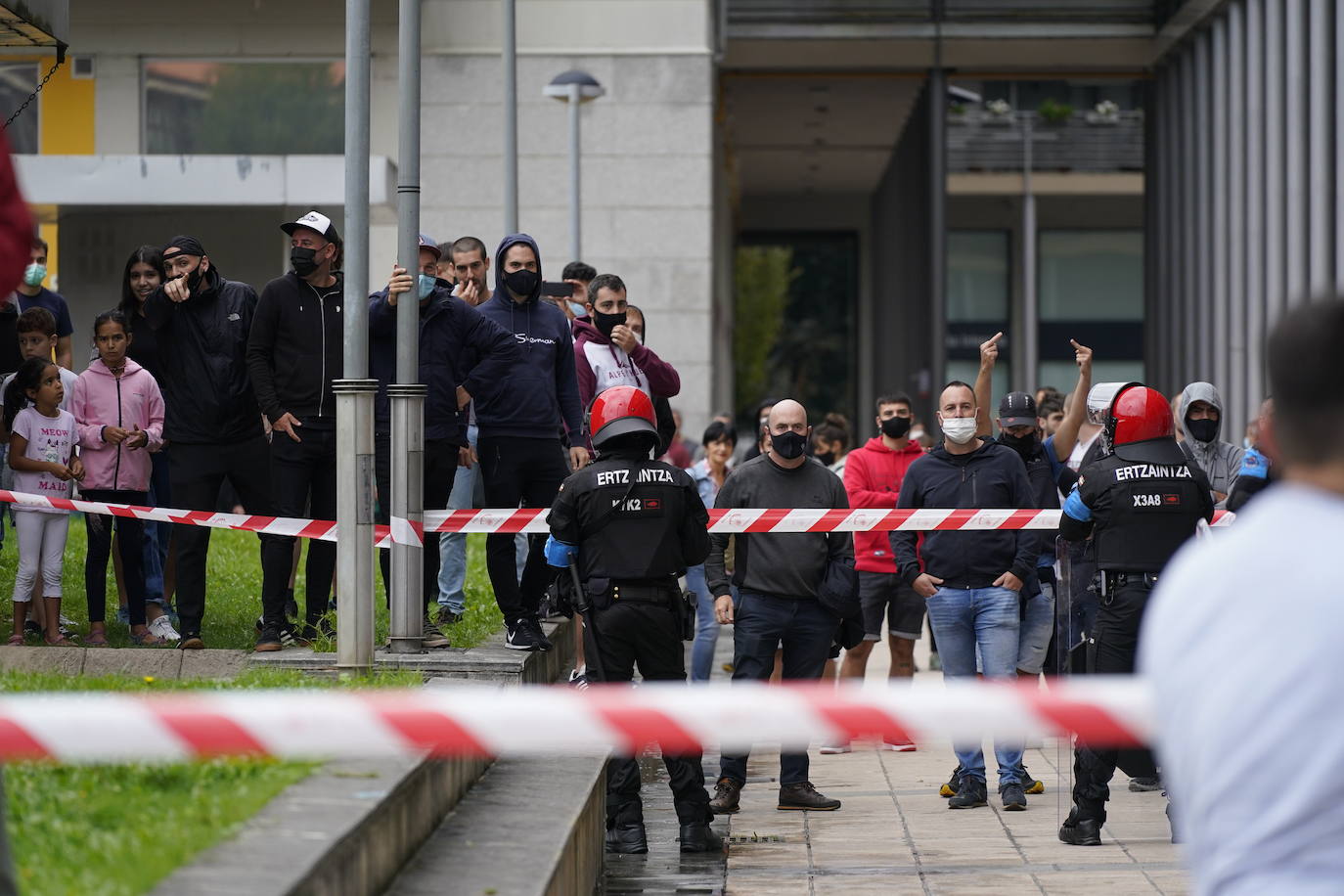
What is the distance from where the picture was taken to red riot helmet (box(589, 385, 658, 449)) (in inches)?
315

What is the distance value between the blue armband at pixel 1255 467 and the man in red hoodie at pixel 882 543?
2.37m

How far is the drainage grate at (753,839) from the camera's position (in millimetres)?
8453

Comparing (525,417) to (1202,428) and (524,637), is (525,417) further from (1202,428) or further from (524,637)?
(1202,428)

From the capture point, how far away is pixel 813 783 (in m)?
10.1

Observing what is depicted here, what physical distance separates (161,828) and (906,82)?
27712 mm

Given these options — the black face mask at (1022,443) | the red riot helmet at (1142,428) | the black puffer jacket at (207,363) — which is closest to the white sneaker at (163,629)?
the black puffer jacket at (207,363)

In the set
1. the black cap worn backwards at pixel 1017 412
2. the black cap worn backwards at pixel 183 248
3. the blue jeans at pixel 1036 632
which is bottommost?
the blue jeans at pixel 1036 632

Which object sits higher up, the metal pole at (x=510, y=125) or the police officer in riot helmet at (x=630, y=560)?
the metal pole at (x=510, y=125)

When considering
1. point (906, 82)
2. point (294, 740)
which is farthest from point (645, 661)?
point (906, 82)

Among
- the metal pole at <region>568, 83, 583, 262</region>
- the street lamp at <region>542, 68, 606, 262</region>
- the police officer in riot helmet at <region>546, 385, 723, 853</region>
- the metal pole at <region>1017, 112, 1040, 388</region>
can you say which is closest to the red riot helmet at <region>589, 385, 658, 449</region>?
the police officer in riot helmet at <region>546, 385, 723, 853</region>

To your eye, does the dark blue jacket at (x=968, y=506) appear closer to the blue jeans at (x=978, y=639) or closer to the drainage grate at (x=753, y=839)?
the blue jeans at (x=978, y=639)

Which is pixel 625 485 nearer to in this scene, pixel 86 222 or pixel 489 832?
pixel 489 832

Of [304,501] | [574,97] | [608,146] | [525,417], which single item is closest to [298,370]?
[304,501]

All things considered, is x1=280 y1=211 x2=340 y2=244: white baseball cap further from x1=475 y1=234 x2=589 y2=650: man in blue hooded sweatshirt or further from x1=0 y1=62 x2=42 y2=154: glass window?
x1=0 y1=62 x2=42 y2=154: glass window
